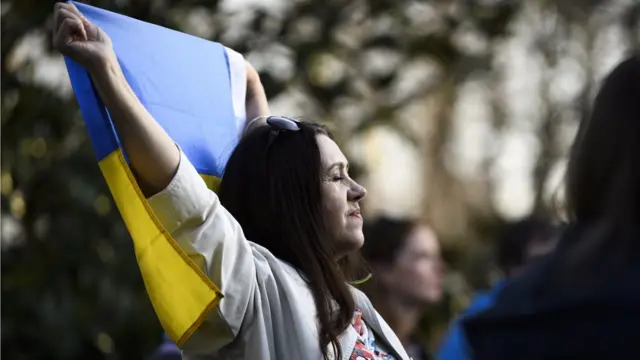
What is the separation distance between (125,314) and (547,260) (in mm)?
3850

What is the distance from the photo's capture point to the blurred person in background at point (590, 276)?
1765 mm

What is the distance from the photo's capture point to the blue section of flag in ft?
8.11

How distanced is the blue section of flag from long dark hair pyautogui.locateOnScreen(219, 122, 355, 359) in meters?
0.16

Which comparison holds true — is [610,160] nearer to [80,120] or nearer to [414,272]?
[414,272]

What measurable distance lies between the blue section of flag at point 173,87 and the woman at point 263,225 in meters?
0.10

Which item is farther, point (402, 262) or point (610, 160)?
point (402, 262)

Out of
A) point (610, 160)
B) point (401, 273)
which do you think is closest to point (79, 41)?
point (610, 160)

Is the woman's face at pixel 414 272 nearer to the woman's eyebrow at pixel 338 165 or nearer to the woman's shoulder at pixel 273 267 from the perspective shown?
the woman's eyebrow at pixel 338 165

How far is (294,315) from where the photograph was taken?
2.45m

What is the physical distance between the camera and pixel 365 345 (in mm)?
2609

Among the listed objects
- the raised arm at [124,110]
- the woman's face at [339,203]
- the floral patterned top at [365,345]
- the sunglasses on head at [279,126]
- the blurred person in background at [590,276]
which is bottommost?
the floral patterned top at [365,345]

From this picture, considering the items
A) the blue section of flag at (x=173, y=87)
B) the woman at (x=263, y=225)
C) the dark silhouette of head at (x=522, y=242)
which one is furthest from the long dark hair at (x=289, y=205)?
the dark silhouette of head at (x=522, y=242)

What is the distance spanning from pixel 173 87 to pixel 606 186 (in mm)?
1236

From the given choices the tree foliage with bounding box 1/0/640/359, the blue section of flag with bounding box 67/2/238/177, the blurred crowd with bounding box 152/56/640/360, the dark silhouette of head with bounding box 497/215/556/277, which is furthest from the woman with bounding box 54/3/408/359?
the dark silhouette of head with bounding box 497/215/556/277
